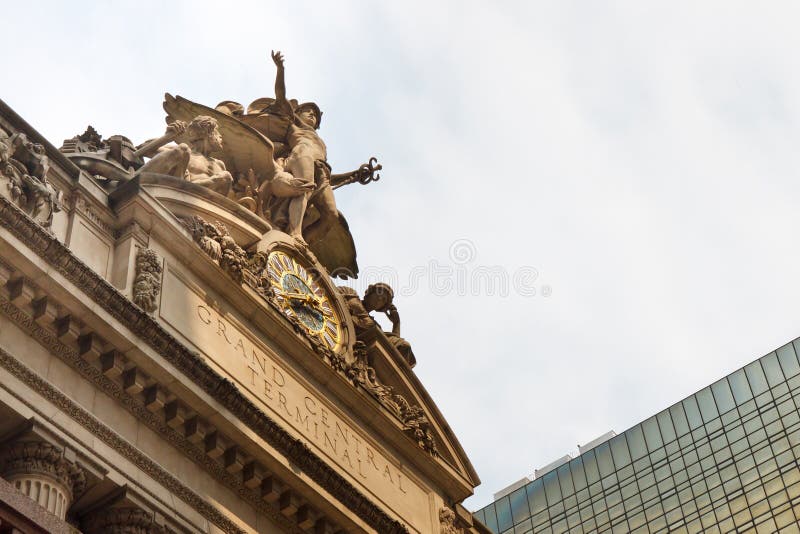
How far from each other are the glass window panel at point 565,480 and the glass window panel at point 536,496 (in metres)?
1.02

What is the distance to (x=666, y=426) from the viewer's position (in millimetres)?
76250

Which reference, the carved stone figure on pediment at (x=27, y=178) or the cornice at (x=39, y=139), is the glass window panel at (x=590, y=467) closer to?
the cornice at (x=39, y=139)

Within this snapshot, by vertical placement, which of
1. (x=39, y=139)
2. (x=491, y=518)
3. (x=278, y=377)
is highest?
(x=491, y=518)

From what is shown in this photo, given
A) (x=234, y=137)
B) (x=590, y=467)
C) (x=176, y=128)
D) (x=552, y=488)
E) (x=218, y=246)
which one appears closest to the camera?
(x=218, y=246)

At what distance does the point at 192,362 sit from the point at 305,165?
36.1 ft

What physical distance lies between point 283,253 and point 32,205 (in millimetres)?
8532

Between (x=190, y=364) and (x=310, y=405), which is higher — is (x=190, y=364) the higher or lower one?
the lower one

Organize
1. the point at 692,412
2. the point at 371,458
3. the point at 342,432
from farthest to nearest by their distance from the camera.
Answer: the point at 692,412 < the point at 371,458 < the point at 342,432

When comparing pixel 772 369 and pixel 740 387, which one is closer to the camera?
pixel 772 369

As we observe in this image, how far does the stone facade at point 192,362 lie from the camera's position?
2611 cm

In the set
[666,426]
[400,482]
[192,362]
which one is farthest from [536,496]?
[192,362]

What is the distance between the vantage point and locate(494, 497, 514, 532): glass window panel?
78.8 m

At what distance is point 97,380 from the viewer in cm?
2706

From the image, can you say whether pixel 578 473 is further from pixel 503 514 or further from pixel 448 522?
pixel 448 522
